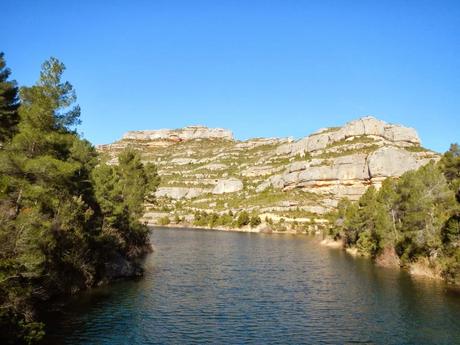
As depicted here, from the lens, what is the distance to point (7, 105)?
4106cm

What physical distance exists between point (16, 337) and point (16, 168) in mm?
10799

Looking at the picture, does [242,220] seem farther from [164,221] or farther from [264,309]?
[264,309]

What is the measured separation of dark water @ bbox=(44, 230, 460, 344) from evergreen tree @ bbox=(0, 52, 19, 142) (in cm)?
1702

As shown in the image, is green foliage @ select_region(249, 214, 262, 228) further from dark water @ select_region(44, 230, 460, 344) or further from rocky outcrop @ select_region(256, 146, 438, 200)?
dark water @ select_region(44, 230, 460, 344)

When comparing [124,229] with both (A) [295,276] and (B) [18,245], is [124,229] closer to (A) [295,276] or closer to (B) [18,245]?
(A) [295,276]

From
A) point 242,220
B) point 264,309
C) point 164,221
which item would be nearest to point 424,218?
point 264,309

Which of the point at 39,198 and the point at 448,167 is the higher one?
the point at 448,167

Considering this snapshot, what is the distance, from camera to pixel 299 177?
637 ft

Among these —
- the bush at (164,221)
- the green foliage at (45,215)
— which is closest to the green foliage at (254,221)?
the bush at (164,221)

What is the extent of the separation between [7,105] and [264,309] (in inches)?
1242

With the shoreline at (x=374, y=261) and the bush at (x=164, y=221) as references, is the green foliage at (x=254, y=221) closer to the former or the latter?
the shoreline at (x=374, y=261)

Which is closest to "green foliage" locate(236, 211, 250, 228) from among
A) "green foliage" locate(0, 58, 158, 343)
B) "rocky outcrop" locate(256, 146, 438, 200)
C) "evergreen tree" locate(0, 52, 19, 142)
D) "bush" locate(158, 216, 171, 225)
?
"bush" locate(158, 216, 171, 225)

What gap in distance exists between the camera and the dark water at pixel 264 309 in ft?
97.7

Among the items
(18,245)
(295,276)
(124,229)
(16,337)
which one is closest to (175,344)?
(16,337)
